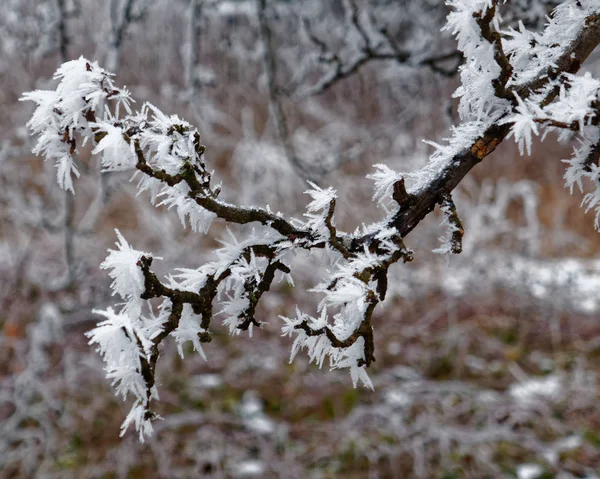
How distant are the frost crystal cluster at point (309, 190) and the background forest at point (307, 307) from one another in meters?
1.47

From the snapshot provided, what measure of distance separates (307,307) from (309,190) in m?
6.44

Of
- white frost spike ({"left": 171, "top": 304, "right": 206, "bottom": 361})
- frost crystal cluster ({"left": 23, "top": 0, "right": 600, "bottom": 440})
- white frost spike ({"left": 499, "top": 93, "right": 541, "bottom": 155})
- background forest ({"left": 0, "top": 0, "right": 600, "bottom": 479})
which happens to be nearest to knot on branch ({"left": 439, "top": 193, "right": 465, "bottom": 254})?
frost crystal cluster ({"left": 23, "top": 0, "right": 600, "bottom": 440})

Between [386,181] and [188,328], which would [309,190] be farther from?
[188,328]

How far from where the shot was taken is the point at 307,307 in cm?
717

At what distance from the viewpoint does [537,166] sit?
11.4m

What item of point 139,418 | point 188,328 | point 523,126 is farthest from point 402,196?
point 139,418

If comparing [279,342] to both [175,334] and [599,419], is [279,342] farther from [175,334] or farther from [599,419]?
[175,334]

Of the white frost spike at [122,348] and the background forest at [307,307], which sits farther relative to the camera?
the background forest at [307,307]

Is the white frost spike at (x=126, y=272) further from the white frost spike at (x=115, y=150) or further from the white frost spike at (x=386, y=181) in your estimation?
the white frost spike at (x=386, y=181)

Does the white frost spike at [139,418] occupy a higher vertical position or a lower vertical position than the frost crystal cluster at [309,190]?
lower

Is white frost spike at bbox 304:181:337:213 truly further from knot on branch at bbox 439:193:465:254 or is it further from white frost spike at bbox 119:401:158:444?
white frost spike at bbox 119:401:158:444

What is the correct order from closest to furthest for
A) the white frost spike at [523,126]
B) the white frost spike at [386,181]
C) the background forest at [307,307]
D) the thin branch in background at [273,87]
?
the white frost spike at [523,126] < the white frost spike at [386,181] < the thin branch in background at [273,87] < the background forest at [307,307]

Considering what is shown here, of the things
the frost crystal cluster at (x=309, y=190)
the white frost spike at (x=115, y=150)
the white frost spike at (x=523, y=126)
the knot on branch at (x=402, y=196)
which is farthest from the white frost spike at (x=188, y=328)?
the white frost spike at (x=523, y=126)

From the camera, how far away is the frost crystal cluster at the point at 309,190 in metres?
0.72
